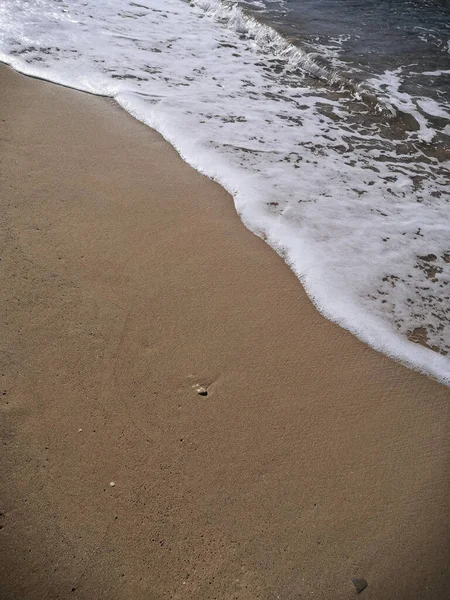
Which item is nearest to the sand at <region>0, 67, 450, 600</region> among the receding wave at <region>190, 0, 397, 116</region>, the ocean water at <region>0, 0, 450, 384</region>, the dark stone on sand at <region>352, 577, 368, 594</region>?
the dark stone on sand at <region>352, 577, 368, 594</region>

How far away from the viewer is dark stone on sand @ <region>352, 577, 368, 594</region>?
1.71 metres

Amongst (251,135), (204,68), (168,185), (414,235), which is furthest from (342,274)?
(204,68)

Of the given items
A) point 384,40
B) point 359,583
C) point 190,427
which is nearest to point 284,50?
point 384,40

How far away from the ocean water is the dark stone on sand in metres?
1.27

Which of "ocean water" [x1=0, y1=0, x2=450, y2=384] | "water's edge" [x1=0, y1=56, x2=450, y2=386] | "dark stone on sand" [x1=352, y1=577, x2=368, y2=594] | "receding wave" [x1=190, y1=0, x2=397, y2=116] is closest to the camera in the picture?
"dark stone on sand" [x1=352, y1=577, x2=368, y2=594]

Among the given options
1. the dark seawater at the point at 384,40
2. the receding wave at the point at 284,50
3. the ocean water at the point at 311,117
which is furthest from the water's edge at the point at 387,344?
the receding wave at the point at 284,50

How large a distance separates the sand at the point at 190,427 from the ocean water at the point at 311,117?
1.47 ft

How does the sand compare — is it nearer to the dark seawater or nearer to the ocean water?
the ocean water

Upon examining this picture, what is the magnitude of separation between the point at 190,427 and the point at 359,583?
97 centimetres

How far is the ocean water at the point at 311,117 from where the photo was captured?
3.10m

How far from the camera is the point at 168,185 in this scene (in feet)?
11.7

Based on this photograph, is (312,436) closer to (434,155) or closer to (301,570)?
(301,570)

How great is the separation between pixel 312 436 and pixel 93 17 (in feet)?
24.4

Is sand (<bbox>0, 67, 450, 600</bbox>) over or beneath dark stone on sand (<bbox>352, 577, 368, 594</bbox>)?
over
